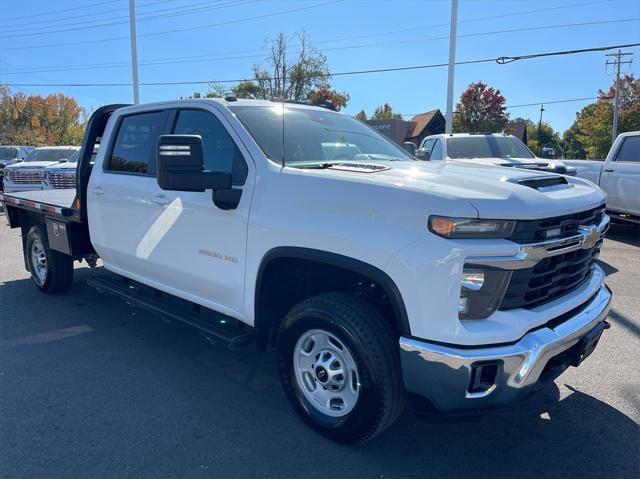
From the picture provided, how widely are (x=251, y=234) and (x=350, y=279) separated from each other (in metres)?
0.70

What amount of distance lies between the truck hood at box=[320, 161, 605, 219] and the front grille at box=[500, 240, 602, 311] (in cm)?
27

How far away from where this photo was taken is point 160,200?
404 cm

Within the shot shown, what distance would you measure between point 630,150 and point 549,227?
8865 mm

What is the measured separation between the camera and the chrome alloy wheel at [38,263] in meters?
6.18

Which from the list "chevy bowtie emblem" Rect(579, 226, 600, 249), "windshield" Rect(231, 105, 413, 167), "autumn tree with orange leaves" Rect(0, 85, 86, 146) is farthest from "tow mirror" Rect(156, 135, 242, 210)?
"autumn tree with orange leaves" Rect(0, 85, 86, 146)

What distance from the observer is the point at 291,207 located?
306 centimetres

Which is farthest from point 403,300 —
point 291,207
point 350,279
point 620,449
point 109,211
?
point 109,211

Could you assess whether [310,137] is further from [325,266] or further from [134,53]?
[134,53]

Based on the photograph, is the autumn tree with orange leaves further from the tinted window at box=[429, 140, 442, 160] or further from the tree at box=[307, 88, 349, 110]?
the tinted window at box=[429, 140, 442, 160]

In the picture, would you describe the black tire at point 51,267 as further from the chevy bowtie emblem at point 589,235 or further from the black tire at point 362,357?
the chevy bowtie emblem at point 589,235

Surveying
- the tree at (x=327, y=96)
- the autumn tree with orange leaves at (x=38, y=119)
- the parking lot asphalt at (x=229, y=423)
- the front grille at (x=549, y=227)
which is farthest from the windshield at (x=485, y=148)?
the autumn tree with orange leaves at (x=38, y=119)

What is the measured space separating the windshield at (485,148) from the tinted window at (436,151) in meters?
0.18

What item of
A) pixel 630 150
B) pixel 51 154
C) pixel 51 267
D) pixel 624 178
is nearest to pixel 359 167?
pixel 51 267

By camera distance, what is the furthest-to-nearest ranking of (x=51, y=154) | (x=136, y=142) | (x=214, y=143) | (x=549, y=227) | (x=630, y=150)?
1. (x=51, y=154)
2. (x=630, y=150)
3. (x=136, y=142)
4. (x=214, y=143)
5. (x=549, y=227)
